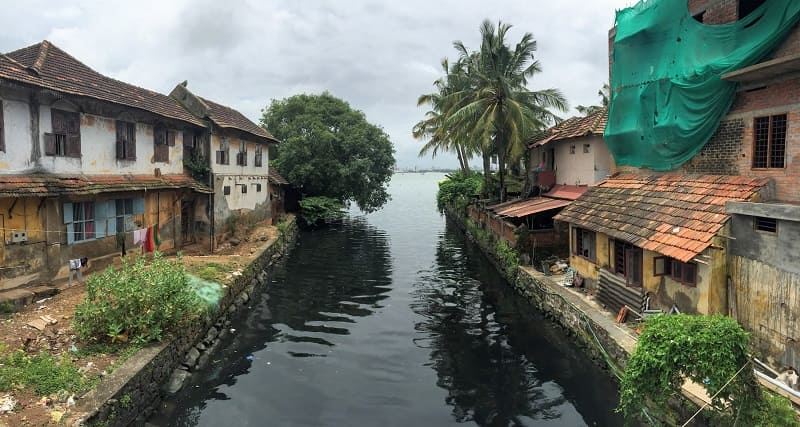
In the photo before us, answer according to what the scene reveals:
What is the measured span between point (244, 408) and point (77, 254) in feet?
29.4

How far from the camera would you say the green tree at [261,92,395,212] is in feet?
117

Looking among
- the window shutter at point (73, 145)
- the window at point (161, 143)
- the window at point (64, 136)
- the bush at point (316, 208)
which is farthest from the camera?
the bush at point (316, 208)

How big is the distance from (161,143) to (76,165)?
4.73m

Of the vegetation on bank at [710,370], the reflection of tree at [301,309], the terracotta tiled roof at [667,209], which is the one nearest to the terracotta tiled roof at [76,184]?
the reflection of tree at [301,309]

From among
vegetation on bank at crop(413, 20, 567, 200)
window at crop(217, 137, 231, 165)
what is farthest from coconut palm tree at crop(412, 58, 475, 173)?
window at crop(217, 137, 231, 165)

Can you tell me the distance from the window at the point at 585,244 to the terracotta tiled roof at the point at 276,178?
2198 cm

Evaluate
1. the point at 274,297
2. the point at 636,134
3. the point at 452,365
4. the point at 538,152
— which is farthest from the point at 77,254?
the point at 538,152

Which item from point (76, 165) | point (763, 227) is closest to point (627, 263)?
point (763, 227)

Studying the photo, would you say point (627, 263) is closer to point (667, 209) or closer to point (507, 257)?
point (667, 209)

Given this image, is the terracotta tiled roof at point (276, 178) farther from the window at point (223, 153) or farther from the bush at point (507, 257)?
the bush at point (507, 257)

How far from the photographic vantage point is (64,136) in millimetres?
13992

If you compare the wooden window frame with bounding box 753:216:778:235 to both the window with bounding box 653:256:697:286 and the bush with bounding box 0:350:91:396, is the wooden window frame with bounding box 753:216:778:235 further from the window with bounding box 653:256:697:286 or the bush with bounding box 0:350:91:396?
the bush with bounding box 0:350:91:396

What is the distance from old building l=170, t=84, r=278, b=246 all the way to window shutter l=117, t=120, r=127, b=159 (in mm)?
5290

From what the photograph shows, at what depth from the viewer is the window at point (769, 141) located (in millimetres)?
9734
